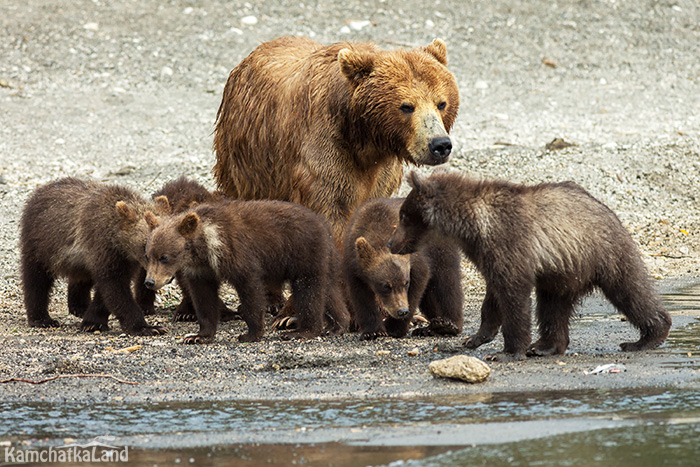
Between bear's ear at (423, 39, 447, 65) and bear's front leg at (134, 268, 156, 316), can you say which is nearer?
bear's ear at (423, 39, 447, 65)

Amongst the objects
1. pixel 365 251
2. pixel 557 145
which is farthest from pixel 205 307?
pixel 557 145

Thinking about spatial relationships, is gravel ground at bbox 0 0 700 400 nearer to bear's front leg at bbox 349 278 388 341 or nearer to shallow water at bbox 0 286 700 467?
bear's front leg at bbox 349 278 388 341

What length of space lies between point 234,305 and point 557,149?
6504mm

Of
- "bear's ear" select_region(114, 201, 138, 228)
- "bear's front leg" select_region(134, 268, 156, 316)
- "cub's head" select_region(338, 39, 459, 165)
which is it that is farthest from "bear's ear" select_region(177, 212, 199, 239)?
"bear's front leg" select_region(134, 268, 156, 316)

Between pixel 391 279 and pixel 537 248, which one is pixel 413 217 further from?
pixel 537 248

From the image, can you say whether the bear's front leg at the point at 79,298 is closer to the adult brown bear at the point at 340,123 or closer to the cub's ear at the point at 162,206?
the cub's ear at the point at 162,206

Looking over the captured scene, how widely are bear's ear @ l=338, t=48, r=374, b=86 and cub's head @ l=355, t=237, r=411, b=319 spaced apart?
1.49m

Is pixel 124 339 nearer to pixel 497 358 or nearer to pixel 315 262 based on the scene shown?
pixel 315 262

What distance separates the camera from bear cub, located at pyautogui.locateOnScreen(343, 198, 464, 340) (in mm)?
8547

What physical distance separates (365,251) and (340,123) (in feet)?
4.50

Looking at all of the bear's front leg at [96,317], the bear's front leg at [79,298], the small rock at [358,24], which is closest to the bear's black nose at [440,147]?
the bear's front leg at [96,317]

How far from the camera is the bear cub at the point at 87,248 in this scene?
9.10m

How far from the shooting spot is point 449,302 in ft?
29.5

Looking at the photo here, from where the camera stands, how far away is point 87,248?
9.24 metres
